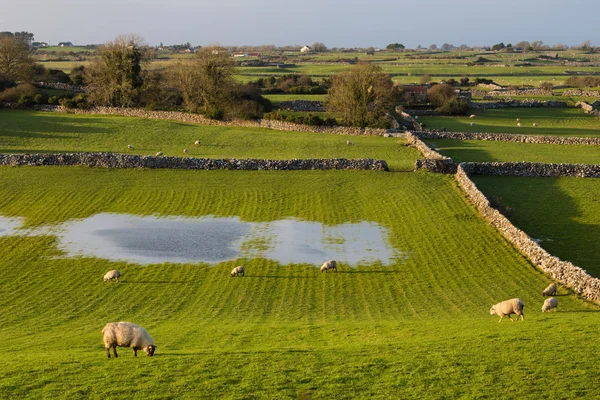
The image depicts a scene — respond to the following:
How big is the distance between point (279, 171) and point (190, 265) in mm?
16265

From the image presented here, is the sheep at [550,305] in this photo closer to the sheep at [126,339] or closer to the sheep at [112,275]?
the sheep at [126,339]

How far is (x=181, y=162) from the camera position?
41.6 meters

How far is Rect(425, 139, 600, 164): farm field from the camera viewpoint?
155 ft

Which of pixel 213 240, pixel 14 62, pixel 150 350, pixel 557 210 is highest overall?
pixel 14 62

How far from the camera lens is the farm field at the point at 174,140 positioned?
47875 mm

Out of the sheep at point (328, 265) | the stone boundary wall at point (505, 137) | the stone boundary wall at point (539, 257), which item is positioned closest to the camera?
the stone boundary wall at point (539, 257)

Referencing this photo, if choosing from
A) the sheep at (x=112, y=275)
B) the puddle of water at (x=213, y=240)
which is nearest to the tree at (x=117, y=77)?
the puddle of water at (x=213, y=240)

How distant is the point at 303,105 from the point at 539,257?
54814 mm

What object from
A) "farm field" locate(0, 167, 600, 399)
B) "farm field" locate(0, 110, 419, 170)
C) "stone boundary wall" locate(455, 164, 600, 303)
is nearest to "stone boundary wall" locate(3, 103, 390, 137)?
"farm field" locate(0, 110, 419, 170)

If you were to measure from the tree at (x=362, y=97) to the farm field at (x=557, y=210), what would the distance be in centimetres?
2210

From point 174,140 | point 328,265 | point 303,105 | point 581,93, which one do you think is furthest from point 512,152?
point 581,93

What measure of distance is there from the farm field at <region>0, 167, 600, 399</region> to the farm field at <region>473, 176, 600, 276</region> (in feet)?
6.80

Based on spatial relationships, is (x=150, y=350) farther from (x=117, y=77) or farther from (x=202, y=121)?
(x=117, y=77)

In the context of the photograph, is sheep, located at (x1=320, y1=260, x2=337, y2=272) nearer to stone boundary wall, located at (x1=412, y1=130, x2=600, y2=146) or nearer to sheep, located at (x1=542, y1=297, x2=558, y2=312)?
sheep, located at (x1=542, y1=297, x2=558, y2=312)
